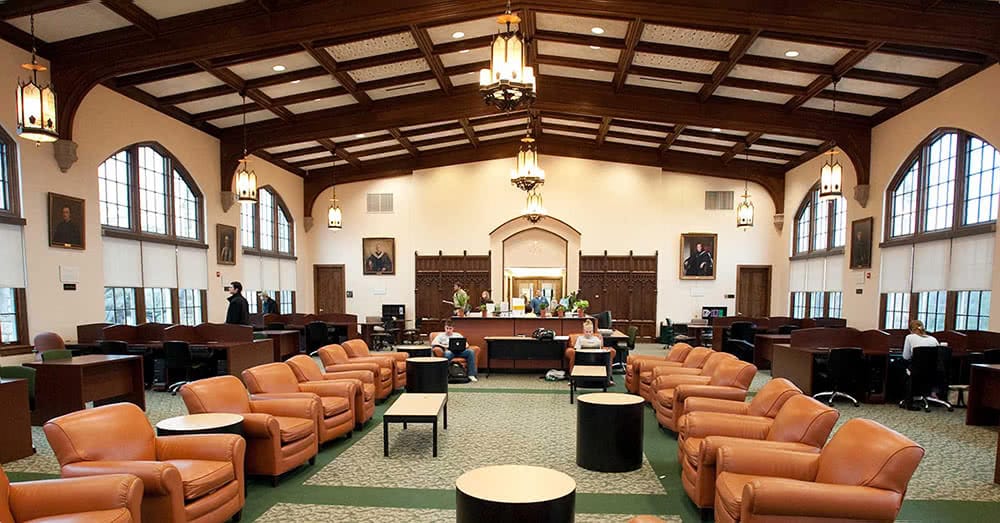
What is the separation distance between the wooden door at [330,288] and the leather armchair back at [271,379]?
1108 cm

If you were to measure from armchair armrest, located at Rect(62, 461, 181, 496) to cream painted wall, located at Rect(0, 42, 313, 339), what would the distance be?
591 cm

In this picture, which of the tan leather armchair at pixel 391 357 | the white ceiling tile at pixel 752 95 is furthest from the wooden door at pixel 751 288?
the tan leather armchair at pixel 391 357

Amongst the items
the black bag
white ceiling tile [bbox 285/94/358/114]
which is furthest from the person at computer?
white ceiling tile [bbox 285/94/358/114]

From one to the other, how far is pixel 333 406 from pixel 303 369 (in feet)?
2.81

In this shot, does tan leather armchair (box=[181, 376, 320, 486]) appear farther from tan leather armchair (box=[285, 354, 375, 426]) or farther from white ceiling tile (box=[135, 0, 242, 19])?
white ceiling tile (box=[135, 0, 242, 19])

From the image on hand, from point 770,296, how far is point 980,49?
9882 millimetres

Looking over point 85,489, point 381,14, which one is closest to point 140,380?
point 85,489

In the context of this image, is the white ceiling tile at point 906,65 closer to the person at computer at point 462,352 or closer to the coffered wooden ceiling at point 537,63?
the coffered wooden ceiling at point 537,63

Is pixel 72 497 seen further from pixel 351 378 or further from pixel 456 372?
pixel 456 372

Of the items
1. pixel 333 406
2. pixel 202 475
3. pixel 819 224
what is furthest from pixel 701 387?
pixel 819 224

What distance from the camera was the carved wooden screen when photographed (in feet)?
53.1

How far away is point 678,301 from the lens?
1611cm

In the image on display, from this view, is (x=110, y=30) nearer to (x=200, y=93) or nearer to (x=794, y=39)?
(x=200, y=93)

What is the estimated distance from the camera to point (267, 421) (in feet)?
14.7
